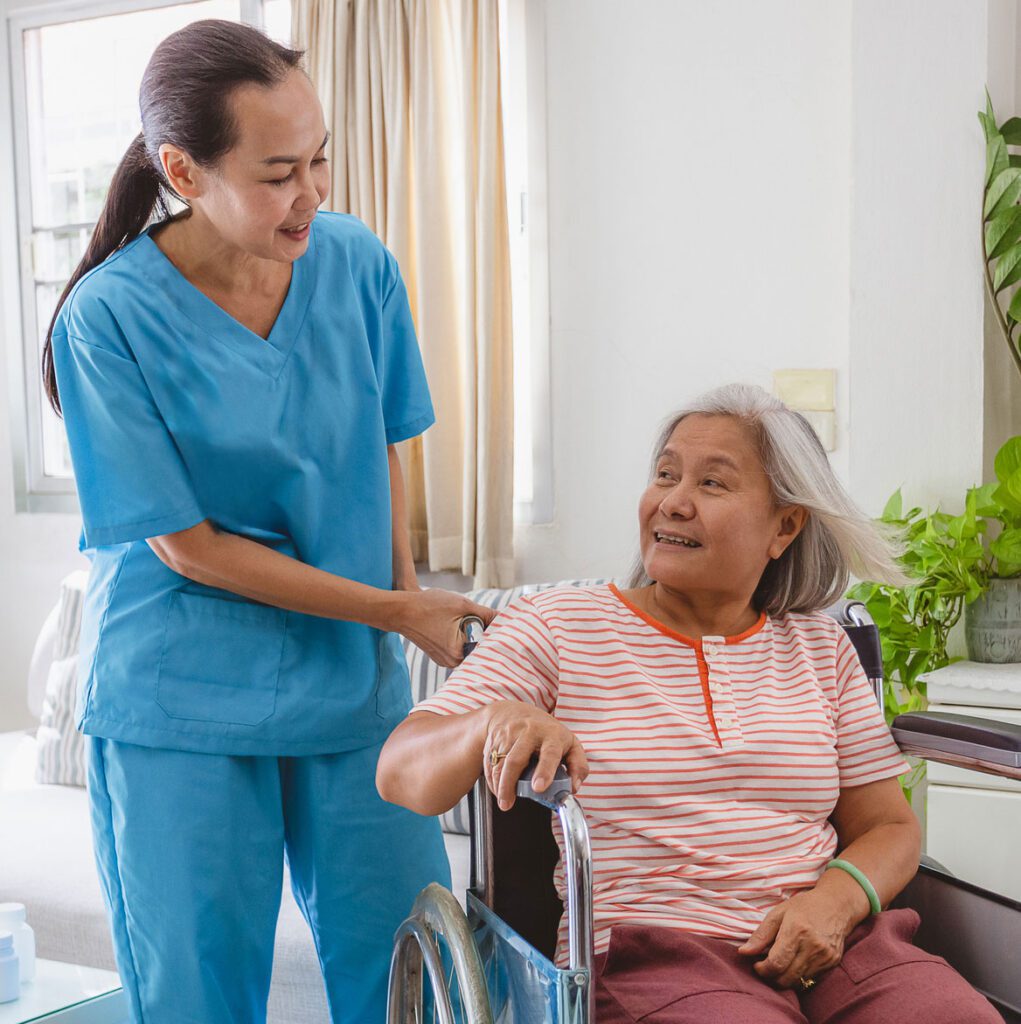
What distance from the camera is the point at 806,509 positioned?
1494mm

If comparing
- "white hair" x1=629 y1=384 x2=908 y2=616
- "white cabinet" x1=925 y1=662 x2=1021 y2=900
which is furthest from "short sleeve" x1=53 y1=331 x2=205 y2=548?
"white cabinet" x1=925 y1=662 x2=1021 y2=900

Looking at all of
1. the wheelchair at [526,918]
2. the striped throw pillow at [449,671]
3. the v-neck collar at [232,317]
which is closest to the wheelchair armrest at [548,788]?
the wheelchair at [526,918]

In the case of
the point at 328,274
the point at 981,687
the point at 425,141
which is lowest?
the point at 981,687

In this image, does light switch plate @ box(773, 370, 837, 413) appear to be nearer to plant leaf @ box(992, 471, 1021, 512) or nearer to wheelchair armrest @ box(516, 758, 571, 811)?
plant leaf @ box(992, 471, 1021, 512)

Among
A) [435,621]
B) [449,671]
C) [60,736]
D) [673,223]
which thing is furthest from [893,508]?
[60,736]

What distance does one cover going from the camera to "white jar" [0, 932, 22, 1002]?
1774 millimetres

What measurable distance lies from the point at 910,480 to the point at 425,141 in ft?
4.50

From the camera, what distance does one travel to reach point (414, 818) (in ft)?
4.84

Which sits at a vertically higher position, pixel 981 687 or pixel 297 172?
pixel 297 172

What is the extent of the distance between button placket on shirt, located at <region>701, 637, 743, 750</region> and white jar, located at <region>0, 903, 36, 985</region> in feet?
3.69

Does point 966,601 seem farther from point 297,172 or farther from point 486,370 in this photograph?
point 297,172

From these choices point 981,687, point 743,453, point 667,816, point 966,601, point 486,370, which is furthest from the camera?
point 486,370

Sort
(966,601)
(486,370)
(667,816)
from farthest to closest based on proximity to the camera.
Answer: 1. (486,370)
2. (966,601)
3. (667,816)

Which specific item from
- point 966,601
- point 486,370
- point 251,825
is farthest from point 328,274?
point 966,601
